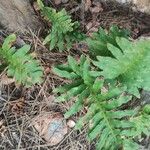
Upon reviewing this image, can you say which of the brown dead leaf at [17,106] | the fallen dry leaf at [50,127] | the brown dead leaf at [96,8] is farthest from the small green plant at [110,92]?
the brown dead leaf at [96,8]

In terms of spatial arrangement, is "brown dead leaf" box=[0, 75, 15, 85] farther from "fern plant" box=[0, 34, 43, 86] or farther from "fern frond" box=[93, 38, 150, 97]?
"fern frond" box=[93, 38, 150, 97]

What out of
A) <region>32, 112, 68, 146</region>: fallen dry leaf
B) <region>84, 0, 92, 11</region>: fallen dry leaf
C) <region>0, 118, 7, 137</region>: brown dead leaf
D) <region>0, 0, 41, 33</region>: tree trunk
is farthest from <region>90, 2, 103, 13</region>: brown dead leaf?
<region>0, 118, 7, 137</region>: brown dead leaf

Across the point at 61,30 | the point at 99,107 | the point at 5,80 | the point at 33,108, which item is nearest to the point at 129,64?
the point at 99,107

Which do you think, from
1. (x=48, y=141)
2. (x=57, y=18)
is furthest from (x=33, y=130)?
(x=57, y=18)

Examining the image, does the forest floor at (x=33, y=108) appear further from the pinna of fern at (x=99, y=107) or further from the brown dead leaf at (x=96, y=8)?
the brown dead leaf at (x=96, y=8)

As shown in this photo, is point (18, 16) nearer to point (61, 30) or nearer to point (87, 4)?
point (61, 30)
